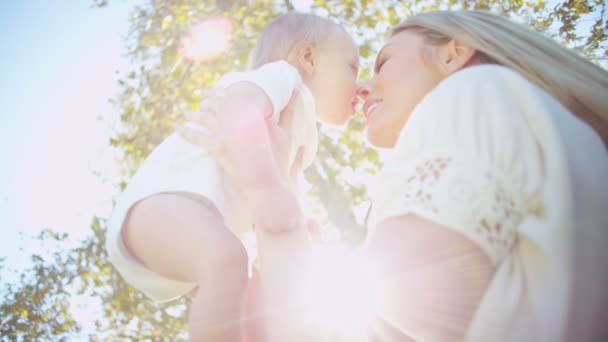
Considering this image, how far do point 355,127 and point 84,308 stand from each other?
267 inches

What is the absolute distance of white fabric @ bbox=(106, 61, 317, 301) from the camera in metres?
2.03

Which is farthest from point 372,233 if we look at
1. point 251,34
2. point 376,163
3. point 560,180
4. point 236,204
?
point 376,163

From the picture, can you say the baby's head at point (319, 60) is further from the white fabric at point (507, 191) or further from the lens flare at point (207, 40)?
the lens flare at point (207, 40)

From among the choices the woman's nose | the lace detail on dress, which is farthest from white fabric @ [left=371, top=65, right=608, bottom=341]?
the woman's nose

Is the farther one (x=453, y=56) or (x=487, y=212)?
(x=453, y=56)

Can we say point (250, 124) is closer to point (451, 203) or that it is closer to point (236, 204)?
point (236, 204)

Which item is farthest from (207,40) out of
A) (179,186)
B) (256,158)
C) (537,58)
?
(537,58)

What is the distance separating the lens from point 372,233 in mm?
1232

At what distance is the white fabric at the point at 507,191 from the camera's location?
3.42 ft

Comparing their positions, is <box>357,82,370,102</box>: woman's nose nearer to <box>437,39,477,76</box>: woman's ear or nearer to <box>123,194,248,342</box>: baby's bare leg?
<box>437,39,477,76</box>: woman's ear

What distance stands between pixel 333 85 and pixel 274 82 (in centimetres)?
80

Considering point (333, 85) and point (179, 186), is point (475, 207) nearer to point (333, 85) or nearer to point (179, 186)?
point (179, 186)

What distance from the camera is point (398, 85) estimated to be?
2.33 meters

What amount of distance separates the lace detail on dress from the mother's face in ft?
3.94
